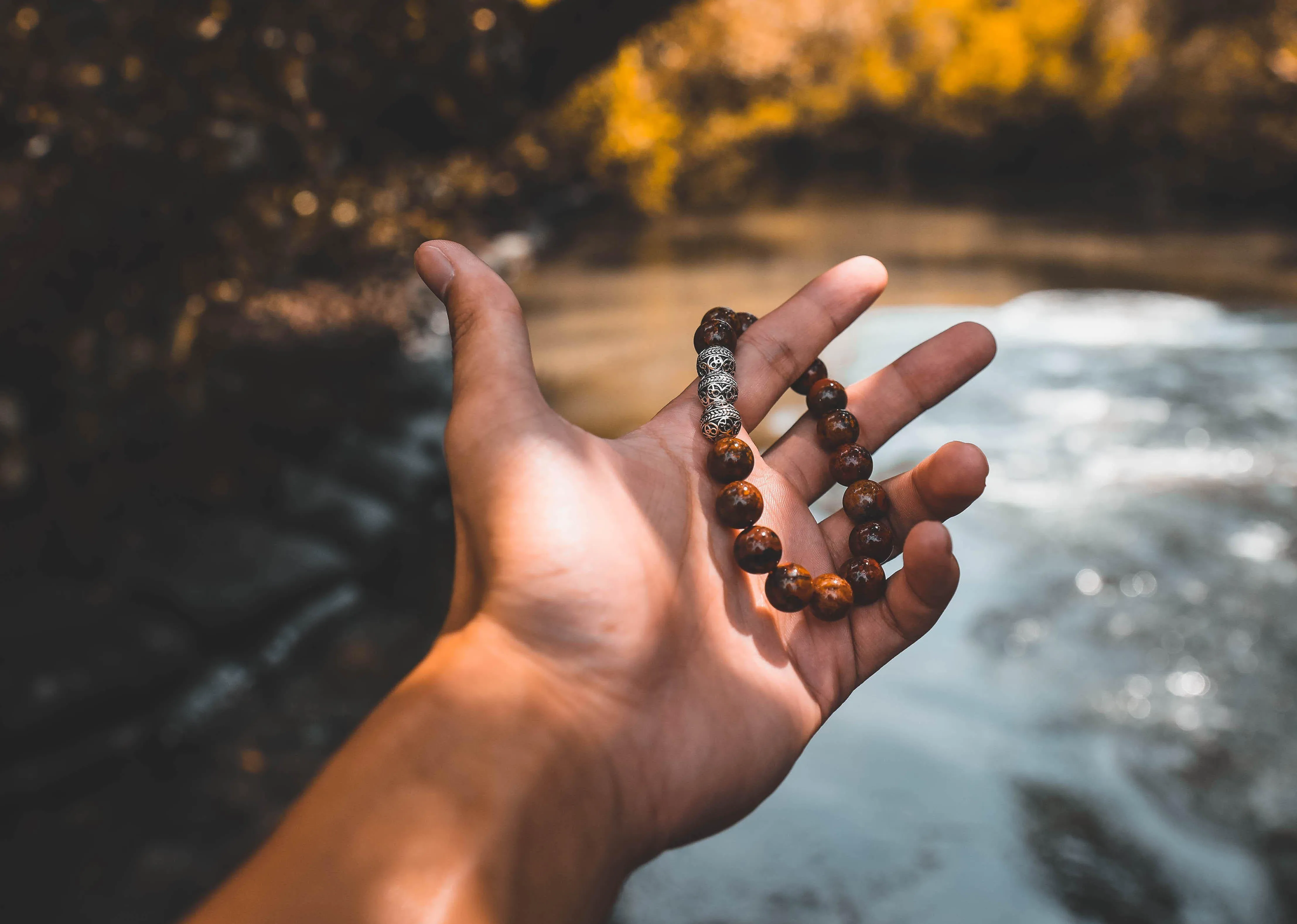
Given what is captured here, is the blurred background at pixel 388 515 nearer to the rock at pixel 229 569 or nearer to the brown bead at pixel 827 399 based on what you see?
the rock at pixel 229 569

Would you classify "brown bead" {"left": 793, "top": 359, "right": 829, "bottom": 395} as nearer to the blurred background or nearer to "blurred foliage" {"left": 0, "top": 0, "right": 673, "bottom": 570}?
the blurred background

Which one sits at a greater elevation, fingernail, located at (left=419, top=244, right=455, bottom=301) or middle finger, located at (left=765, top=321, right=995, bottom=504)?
fingernail, located at (left=419, top=244, right=455, bottom=301)

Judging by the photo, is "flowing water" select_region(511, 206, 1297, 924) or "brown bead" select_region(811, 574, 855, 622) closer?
"brown bead" select_region(811, 574, 855, 622)

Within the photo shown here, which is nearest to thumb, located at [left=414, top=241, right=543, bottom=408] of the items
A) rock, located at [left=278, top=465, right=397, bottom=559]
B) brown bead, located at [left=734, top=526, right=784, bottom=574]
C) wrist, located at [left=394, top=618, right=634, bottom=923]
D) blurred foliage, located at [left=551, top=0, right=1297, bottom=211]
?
wrist, located at [left=394, top=618, right=634, bottom=923]

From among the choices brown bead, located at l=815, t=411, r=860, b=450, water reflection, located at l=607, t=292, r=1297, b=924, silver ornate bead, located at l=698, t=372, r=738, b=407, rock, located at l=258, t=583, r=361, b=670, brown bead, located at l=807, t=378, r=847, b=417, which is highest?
silver ornate bead, located at l=698, t=372, r=738, b=407

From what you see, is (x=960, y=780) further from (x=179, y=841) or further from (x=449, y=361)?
(x=449, y=361)

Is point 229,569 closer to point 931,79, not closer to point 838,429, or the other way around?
point 838,429
